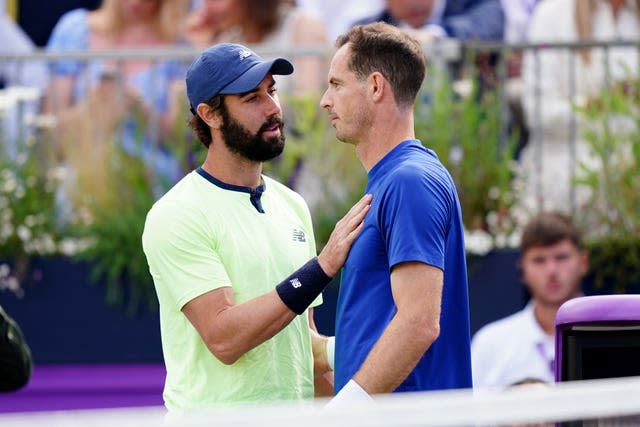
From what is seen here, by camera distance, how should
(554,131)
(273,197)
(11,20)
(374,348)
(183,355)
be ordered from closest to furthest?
(374,348) < (183,355) < (273,197) < (554,131) < (11,20)

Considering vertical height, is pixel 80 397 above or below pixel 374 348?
below

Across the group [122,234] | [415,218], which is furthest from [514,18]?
[415,218]

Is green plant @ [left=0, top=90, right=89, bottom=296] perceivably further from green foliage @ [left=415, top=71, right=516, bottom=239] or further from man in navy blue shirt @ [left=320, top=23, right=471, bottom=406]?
man in navy blue shirt @ [left=320, top=23, right=471, bottom=406]

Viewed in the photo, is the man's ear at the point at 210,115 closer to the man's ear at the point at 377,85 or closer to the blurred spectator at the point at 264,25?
the man's ear at the point at 377,85

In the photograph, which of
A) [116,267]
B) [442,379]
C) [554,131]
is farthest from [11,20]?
[442,379]

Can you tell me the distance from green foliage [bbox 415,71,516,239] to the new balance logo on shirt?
272cm

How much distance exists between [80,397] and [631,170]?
2.95 meters

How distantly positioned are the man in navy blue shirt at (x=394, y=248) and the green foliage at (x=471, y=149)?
310 cm

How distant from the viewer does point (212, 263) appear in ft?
11.9

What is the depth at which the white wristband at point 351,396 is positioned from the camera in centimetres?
310

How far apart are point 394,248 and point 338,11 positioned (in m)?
5.08

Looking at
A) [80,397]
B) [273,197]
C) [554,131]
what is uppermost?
[273,197]

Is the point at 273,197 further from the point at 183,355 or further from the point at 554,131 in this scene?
the point at 554,131

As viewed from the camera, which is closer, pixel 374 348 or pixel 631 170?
pixel 374 348
